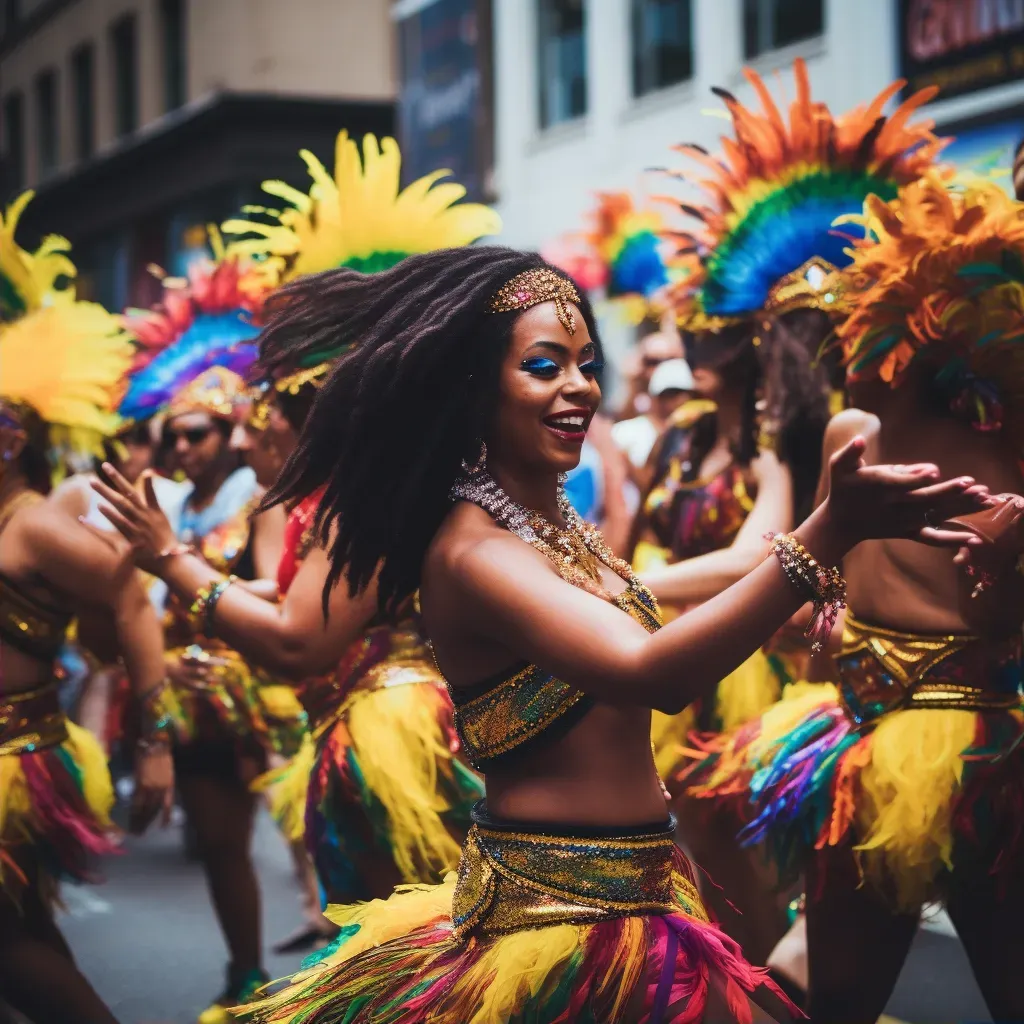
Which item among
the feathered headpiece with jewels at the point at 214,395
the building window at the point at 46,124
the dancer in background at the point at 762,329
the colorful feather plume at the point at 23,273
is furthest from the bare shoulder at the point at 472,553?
the building window at the point at 46,124

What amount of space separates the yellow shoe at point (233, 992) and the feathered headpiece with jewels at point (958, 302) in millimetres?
3150

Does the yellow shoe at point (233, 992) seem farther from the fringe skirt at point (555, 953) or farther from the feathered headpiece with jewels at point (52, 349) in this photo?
the fringe skirt at point (555, 953)

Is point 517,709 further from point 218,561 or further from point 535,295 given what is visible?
point 218,561

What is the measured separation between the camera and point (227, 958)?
6605mm

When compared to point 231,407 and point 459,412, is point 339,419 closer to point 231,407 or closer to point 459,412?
point 459,412

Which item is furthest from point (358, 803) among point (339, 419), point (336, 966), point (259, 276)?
point (259, 276)

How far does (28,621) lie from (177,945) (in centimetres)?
273

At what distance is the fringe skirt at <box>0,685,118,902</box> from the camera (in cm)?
449

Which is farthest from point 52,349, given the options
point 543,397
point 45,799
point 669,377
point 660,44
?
point 660,44

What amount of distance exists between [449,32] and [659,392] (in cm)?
1425

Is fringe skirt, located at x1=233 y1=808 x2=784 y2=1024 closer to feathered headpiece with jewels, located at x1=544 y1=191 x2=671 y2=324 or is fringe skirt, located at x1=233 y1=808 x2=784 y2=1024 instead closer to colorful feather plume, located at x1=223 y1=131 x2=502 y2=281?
colorful feather plume, located at x1=223 y1=131 x2=502 y2=281

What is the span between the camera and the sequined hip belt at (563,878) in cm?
279

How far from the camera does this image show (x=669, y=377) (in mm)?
8289

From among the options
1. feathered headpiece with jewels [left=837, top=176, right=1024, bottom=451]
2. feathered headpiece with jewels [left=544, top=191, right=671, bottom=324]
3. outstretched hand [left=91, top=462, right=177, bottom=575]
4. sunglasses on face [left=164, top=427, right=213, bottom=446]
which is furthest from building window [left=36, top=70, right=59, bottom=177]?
feathered headpiece with jewels [left=837, top=176, right=1024, bottom=451]
